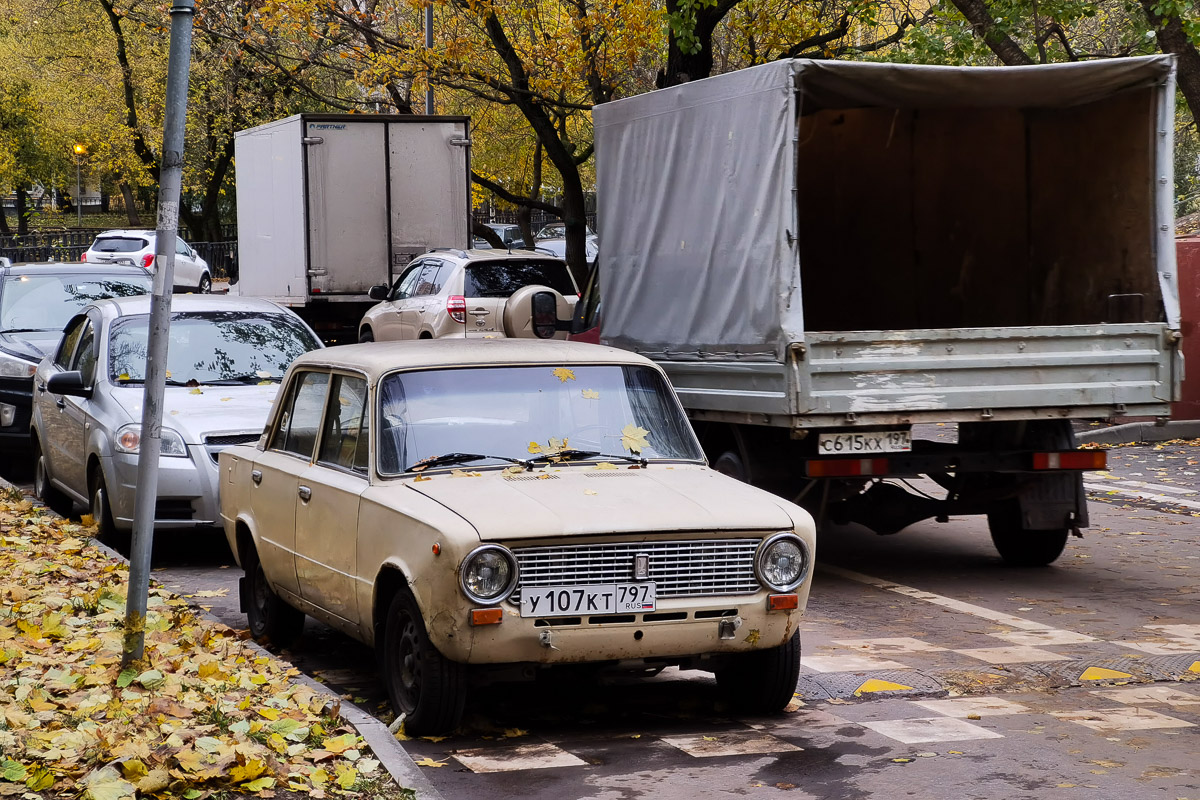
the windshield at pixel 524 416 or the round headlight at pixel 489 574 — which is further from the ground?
the windshield at pixel 524 416

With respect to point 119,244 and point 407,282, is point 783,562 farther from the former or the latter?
point 119,244

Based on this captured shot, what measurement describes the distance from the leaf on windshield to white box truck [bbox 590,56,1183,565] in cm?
224

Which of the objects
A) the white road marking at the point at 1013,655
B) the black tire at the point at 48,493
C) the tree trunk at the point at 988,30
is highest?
the tree trunk at the point at 988,30

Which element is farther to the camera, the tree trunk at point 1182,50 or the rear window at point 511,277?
the rear window at point 511,277

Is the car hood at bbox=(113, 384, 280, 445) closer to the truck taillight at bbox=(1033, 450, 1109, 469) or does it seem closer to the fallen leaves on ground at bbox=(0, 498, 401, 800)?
the fallen leaves on ground at bbox=(0, 498, 401, 800)

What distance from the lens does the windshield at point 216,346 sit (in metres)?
11.2

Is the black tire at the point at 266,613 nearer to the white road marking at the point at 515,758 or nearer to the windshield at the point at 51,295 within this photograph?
the white road marking at the point at 515,758

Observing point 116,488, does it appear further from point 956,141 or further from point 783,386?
point 956,141

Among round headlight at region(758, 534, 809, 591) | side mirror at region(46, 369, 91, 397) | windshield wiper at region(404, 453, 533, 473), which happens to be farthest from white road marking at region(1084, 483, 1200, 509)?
side mirror at region(46, 369, 91, 397)

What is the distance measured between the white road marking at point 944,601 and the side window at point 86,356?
17.6 feet

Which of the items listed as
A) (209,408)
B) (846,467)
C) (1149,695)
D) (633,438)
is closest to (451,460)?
(633,438)

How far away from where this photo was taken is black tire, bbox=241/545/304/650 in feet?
25.7

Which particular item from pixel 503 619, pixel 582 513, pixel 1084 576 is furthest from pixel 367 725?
pixel 1084 576

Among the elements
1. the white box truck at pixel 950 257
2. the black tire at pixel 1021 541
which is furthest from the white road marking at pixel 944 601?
the black tire at pixel 1021 541
